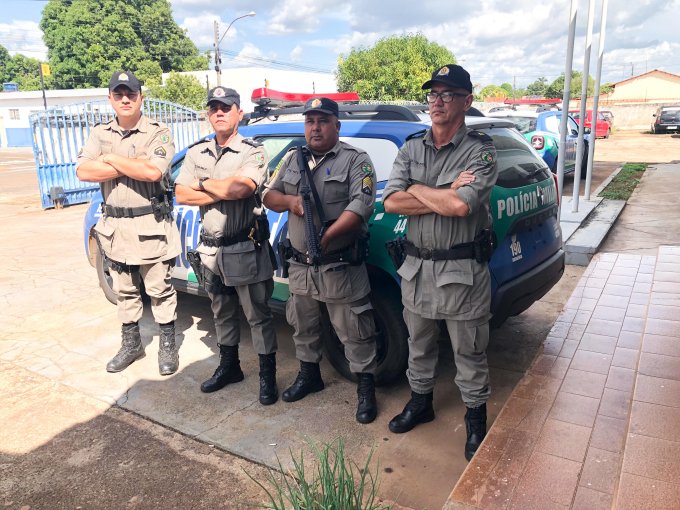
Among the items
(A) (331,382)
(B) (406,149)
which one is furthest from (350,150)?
(A) (331,382)

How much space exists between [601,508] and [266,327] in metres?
2.03

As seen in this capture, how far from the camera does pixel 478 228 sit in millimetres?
2639

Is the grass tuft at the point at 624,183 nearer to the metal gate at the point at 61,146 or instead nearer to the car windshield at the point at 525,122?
the car windshield at the point at 525,122

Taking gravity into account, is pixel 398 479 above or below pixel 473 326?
below

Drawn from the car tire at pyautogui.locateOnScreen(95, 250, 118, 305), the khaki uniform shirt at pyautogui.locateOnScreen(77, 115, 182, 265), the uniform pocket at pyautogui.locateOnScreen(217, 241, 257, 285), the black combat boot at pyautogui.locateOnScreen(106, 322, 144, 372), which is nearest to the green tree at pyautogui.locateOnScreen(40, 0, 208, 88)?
the car tire at pyautogui.locateOnScreen(95, 250, 118, 305)

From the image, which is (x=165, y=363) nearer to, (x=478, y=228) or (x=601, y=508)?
(x=478, y=228)

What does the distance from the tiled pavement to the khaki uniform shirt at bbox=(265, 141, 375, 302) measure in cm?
103

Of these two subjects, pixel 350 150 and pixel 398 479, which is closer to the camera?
pixel 398 479

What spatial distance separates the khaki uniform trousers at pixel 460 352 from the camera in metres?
2.66

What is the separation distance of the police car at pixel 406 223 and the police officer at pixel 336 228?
17 cm

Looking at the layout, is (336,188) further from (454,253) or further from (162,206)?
(162,206)

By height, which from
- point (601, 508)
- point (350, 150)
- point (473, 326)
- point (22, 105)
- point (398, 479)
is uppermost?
point (22, 105)

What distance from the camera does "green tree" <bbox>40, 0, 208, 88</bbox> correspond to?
48.8 m

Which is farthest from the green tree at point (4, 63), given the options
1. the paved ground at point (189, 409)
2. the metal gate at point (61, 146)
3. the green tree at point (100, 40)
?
the paved ground at point (189, 409)
